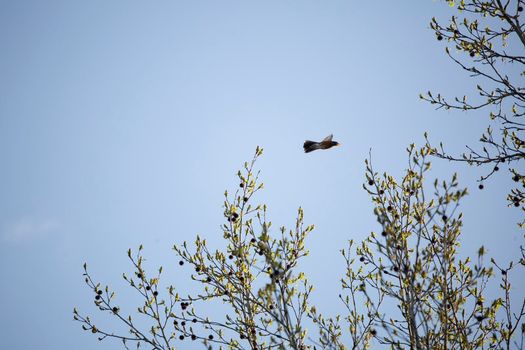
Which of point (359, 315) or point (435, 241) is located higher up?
point (435, 241)

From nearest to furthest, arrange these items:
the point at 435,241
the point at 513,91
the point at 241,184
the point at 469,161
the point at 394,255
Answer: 1. the point at 394,255
2. the point at 435,241
3. the point at 513,91
4. the point at 469,161
5. the point at 241,184

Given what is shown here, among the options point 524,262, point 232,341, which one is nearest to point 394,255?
point 524,262

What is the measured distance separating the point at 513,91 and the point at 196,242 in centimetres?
528

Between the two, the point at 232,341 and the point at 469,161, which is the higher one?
the point at 469,161

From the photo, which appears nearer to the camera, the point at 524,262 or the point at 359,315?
the point at 524,262

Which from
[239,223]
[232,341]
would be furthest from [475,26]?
[232,341]

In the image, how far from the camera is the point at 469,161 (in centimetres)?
556

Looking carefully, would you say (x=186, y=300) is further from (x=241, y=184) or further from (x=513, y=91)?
(x=513, y=91)

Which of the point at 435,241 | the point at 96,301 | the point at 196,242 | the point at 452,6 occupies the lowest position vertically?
the point at 435,241

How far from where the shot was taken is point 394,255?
3736 millimetres

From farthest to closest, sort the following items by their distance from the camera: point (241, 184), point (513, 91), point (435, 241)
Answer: point (241, 184), point (513, 91), point (435, 241)

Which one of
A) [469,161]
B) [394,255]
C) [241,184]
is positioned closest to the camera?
[394,255]

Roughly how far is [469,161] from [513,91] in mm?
1169

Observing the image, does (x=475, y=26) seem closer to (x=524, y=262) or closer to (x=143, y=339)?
(x=524, y=262)
